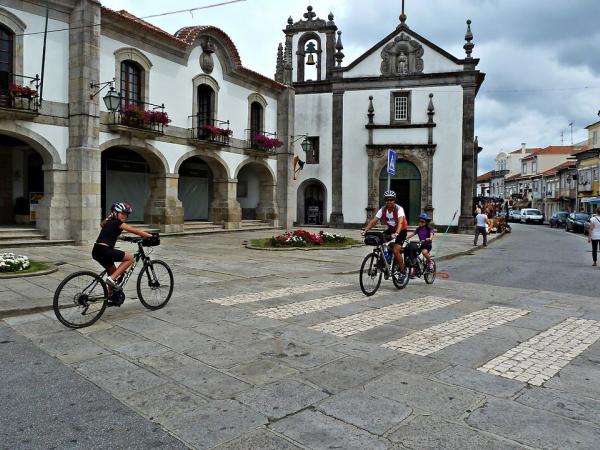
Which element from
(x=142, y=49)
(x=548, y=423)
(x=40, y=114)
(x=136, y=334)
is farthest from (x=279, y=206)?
(x=548, y=423)

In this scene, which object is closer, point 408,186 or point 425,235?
point 425,235

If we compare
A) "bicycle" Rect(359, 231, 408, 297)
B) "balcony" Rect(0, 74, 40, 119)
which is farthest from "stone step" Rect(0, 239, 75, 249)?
"bicycle" Rect(359, 231, 408, 297)

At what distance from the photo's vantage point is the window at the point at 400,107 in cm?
2895

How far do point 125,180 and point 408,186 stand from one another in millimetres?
16256

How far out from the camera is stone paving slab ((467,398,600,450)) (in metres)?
3.40

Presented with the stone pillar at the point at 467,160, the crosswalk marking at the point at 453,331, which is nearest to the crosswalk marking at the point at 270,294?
the crosswalk marking at the point at 453,331

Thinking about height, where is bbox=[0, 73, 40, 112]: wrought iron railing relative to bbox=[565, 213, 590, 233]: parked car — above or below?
above

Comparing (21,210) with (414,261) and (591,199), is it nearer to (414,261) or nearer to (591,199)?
(414,261)

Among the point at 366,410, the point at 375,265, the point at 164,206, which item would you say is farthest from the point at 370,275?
the point at 164,206

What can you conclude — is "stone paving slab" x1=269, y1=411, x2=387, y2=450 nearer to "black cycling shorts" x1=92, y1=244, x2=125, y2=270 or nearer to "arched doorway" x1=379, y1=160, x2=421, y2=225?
"black cycling shorts" x1=92, y1=244, x2=125, y2=270

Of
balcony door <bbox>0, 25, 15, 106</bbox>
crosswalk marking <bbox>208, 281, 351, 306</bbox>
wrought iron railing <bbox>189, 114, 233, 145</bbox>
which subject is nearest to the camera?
crosswalk marking <bbox>208, 281, 351, 306</bbox>

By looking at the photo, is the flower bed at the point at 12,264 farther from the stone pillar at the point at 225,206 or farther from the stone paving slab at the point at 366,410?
the stone pillar at the point at 225,206

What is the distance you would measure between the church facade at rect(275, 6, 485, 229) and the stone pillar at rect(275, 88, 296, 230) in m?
0.66

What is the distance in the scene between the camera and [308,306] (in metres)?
7.74
